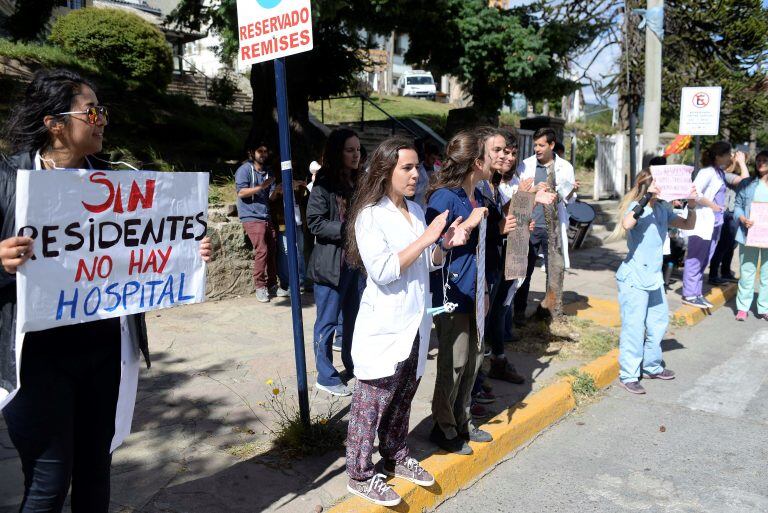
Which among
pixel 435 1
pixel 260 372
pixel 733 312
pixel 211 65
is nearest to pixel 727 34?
pixel 435 1

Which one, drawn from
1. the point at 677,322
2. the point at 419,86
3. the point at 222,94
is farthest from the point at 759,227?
the point at 419,86

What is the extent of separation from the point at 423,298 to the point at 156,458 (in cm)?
182

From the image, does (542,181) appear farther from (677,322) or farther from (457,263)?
(457,263)

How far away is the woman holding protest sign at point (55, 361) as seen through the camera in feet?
7.59

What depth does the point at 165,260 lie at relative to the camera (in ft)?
9.32

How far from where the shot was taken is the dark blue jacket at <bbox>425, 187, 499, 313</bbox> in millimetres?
3861

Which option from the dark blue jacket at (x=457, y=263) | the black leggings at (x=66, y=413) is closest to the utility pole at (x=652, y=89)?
the dark blue jacket at (x=457, y=263)

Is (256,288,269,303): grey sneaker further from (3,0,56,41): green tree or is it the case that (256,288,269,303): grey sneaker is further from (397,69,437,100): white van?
(397,69,437,100): white van

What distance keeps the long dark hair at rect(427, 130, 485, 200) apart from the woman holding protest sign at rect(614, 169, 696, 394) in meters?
2.00

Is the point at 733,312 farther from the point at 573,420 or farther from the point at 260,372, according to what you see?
the point at 260,372

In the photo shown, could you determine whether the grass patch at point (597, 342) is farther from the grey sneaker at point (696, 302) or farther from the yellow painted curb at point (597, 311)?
the grey sneaker at point (696, 302)

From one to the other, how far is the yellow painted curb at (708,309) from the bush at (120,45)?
12.7m

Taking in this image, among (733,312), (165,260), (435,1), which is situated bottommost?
(733,312)

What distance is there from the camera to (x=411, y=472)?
3646mm
